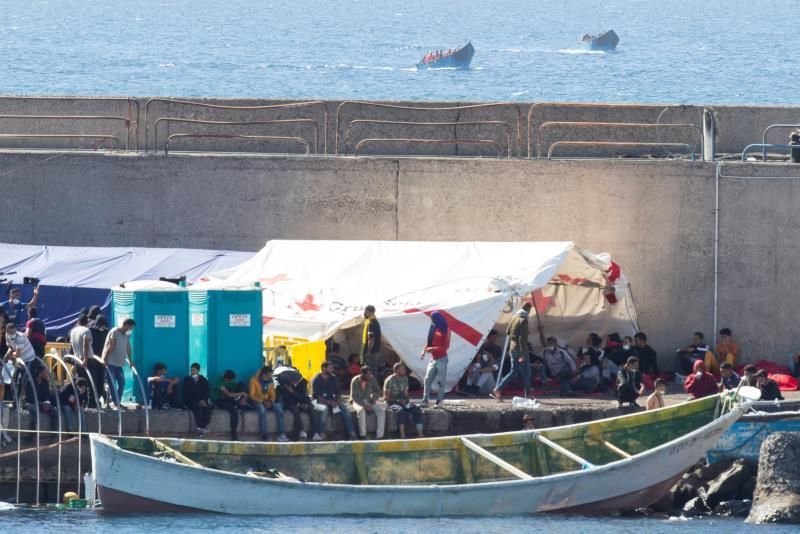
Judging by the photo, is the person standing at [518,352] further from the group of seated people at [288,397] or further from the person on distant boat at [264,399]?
the person on distant boat at [264,399]

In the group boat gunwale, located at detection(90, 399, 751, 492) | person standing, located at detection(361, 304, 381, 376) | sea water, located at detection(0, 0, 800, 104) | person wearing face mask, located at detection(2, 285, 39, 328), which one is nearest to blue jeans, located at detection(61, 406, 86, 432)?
boat gunwale, located at detection(90, 399, 751, 492)

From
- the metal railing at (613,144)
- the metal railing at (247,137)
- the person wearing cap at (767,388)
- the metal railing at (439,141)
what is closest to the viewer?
the person wearing cap at (767,388)

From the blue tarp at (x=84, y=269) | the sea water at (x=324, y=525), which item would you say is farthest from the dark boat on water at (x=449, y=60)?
the sea water at (x=324, y=525)

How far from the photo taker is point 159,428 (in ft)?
69.5

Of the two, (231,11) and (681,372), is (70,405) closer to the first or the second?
(681,372)

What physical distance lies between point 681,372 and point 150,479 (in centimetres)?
956

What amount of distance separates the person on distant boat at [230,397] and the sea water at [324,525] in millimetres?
2436

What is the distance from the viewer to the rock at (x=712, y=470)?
21.7 meters

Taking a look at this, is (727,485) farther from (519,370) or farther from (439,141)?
(439,141)

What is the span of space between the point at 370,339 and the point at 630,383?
12.1 ft

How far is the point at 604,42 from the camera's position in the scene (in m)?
134

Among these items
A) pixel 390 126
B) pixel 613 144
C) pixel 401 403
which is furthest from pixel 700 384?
pixel 390 126

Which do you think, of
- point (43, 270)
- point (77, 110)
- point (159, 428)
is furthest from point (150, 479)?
point (77, 110)

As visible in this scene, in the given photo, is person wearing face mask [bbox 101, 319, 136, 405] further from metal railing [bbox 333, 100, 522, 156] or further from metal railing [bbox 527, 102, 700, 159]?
metal railing [bbox 527, 102, 700, 159]
